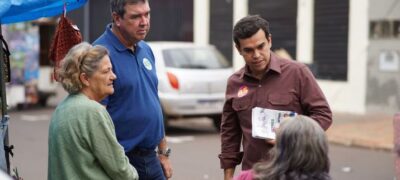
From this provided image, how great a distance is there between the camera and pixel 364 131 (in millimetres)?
12398

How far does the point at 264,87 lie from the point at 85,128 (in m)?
1.06

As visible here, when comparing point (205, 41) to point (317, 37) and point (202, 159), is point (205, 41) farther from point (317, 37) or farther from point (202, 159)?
point (202, 159)

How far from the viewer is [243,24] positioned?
3830mm

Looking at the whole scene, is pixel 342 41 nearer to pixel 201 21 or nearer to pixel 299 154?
pixel 201 21

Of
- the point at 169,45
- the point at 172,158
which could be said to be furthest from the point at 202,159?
the point at 169,45

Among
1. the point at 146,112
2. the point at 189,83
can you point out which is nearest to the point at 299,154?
the point at 146,112

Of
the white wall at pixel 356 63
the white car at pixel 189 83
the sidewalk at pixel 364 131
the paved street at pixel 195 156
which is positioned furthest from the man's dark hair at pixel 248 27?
the white wall at pixel 356 63

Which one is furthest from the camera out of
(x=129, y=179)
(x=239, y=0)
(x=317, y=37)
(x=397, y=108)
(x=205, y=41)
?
(x=205, y=41)

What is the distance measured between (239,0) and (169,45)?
6.08m

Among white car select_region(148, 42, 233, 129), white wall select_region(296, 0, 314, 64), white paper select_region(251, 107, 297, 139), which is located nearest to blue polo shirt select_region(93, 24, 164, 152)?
white paper select_region(251, 107, 297, 139)

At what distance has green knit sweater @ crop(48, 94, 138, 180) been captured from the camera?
345cm

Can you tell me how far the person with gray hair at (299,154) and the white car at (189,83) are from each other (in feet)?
30.1

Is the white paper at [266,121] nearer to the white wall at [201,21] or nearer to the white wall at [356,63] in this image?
the white wall at [356,63]

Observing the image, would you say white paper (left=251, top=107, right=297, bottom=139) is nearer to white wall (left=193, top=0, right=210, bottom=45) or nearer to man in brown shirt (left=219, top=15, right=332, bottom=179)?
man in brown shirt (left=219, top=15, right=332, bottom=179)
